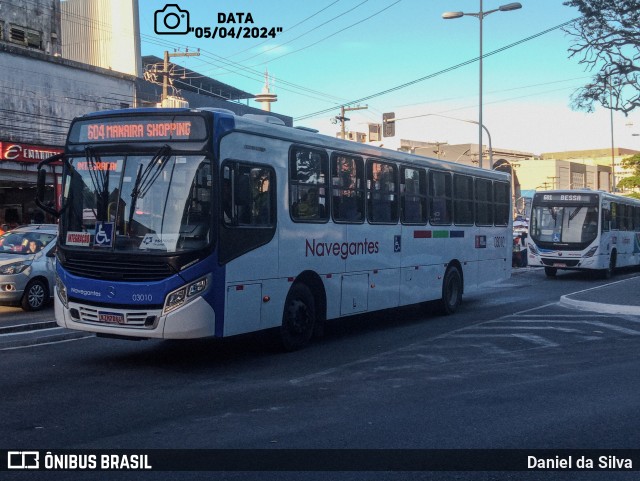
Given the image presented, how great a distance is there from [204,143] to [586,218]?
21.3m

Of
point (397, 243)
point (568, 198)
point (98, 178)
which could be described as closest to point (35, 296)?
point (98, 178)

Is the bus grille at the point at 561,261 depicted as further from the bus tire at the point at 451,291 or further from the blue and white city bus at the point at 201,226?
the blue and white city bus at the point at 201,226

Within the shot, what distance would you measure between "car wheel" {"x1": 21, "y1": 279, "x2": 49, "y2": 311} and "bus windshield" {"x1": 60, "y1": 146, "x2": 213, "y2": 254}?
6.83 metres

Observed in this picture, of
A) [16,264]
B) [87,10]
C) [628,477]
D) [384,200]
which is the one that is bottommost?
[628,477]

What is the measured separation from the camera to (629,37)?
20.4 metres

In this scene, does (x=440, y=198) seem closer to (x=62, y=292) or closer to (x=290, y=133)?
(x=290, y=133)

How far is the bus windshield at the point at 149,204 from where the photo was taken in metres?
9.02

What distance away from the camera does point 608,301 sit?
17.4 meters

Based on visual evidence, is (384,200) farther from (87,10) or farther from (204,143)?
(87,10)

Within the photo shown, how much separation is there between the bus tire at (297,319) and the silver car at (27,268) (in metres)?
7.17

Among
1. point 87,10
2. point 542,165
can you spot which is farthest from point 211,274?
point 542,165

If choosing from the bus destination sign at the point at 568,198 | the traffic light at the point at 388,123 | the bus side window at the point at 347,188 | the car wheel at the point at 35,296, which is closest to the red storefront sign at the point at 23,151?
the traffic light at the point at 388,123

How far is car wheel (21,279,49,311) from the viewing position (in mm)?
15562

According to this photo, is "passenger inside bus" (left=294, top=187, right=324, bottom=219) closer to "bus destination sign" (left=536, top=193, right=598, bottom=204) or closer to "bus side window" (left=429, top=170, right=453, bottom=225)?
"bus side window" (left=429, top=170, right=453, bottom=225)
